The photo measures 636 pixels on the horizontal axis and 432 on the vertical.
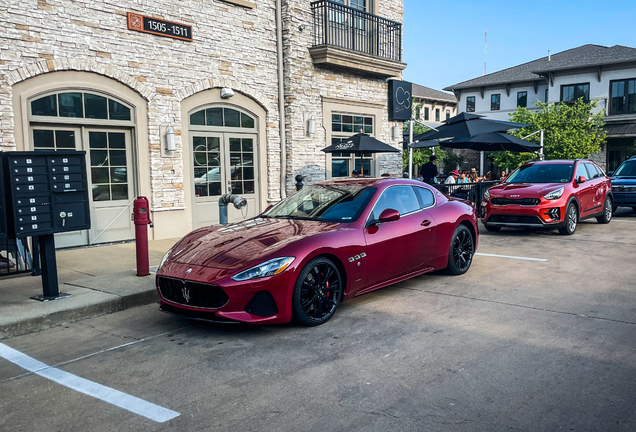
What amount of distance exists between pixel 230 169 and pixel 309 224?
6902 millimetres

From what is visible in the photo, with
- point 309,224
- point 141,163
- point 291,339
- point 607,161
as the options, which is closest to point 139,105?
point 141,163

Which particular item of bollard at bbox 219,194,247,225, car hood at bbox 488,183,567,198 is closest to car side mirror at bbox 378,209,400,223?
bollard at bbox 219,194,247,225

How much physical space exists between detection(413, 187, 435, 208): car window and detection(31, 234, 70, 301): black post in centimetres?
455

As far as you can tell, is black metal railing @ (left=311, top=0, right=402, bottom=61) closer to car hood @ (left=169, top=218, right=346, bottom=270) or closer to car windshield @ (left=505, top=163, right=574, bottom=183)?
car windshield @ (left=505, top=163, right=574, bottom=183)

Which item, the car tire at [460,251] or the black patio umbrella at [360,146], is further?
the black patio umbrella at [360,146]

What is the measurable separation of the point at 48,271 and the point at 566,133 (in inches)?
1295

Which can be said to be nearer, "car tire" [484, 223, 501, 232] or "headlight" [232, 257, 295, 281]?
"headlight" [232, 257, 295, 281]

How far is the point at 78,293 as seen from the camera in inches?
262

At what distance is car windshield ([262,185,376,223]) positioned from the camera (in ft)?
20.9

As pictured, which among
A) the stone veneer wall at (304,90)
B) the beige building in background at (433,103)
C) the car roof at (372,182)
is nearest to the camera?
the car roof at (372,182)

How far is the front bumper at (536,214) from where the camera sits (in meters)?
11.3

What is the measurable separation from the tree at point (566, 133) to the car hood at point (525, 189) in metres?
21.5

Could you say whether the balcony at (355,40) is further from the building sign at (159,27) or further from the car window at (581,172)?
the car window at (581,172)

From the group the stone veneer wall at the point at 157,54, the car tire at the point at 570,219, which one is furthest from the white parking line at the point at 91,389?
the car tire at the point at 570,219
